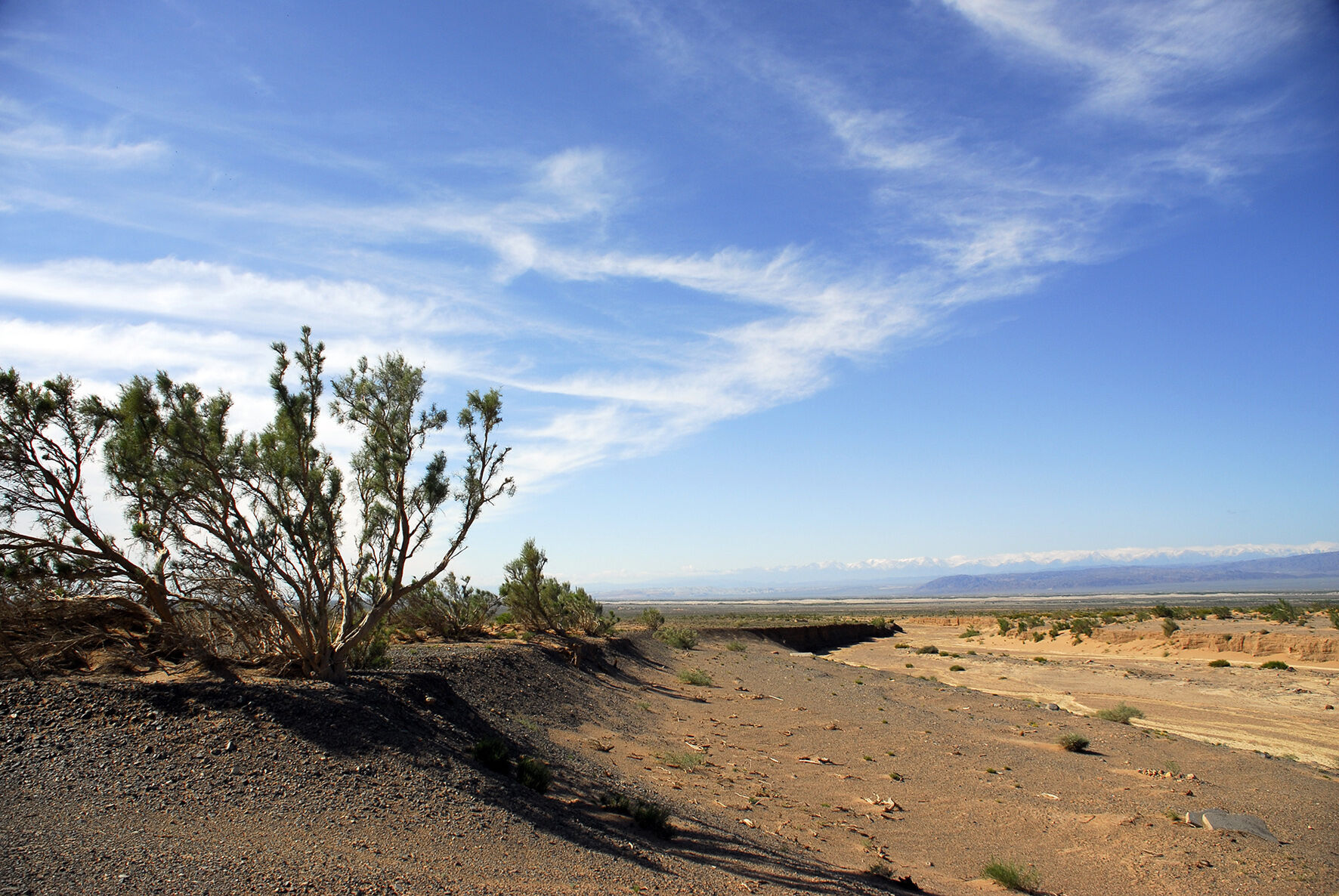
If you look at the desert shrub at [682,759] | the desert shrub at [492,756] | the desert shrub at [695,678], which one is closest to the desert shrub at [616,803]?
the desert shrub at [492,756]

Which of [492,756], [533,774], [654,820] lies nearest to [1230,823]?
[654,820]

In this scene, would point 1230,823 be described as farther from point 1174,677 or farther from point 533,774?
point 1174,677

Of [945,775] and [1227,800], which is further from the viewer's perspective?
[945,775]

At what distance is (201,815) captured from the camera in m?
7.05

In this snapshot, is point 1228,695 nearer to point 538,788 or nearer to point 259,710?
point 538,788

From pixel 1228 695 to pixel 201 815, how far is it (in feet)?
114

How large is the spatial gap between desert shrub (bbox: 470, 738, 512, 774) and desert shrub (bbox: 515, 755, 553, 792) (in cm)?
20

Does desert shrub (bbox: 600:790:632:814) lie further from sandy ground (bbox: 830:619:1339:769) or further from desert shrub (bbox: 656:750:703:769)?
sandy ground (bbox: 830:619:1339:769)

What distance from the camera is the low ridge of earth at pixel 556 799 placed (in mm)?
6676

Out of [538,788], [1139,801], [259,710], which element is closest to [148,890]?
[259,710]

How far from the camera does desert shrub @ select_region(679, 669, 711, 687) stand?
26750 mm

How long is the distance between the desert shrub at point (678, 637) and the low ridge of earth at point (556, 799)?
18.2 meters

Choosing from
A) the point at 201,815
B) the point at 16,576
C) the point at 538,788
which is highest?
the point at 16,576

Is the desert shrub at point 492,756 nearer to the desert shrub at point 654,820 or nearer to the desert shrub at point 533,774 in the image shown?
the desert shrub at point 533,774
